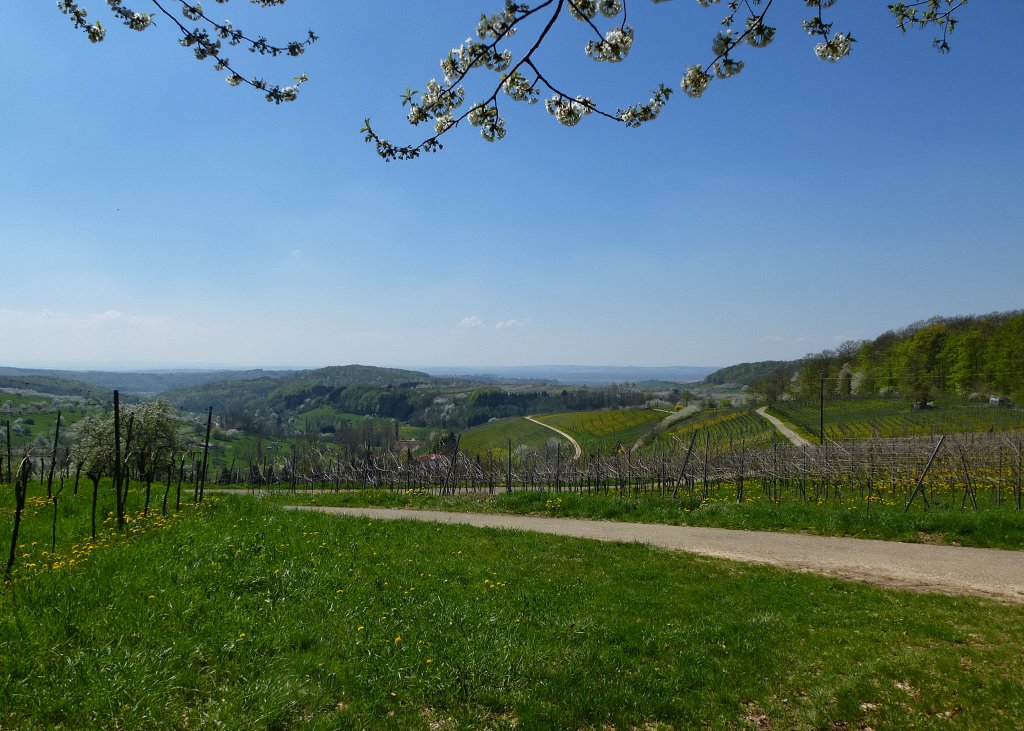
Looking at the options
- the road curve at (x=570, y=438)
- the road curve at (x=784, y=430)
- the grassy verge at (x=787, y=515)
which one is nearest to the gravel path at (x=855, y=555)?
the grassy verge at (x=787, y=515)

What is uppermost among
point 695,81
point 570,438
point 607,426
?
point 695,81

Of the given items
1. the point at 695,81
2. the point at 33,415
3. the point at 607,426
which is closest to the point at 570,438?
the point at 607,426

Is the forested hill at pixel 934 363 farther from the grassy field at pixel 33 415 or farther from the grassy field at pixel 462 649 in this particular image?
the grassy field at pixel 33 415

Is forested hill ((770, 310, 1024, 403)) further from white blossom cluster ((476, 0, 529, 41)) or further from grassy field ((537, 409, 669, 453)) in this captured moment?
white blossom cluster ((476, 0, 529, 41))

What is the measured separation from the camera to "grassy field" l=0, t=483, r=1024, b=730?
4371 mm

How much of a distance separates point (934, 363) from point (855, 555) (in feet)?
246

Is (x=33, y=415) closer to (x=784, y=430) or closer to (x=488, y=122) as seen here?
(x=784, y=430)

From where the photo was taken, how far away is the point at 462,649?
5.60 metres

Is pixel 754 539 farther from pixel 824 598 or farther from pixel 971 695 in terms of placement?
pixel 971 695

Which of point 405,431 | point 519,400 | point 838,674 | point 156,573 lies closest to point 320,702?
point 156,573

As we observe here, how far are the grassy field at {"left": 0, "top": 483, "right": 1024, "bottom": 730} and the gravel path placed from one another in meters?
1.23

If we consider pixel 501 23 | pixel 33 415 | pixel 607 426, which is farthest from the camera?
pixel 33 415

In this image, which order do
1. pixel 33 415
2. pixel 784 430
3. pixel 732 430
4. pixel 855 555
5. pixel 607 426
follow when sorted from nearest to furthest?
pixel 855 555 < pixel 784 430 < pixel 732 430 < pixel 607 426 < pixel 33 415

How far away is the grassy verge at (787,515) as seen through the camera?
11.8 metres
